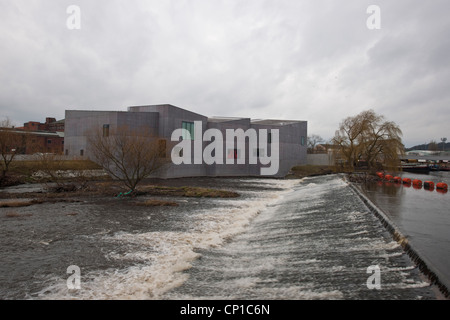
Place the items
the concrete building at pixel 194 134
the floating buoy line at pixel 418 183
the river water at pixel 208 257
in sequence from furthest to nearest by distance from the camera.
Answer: the concrete building at pixel 194 134 → the floating buoy line at pixel 418 183 → the river water at pixel 208 257

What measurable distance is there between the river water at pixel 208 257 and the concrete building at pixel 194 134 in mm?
20991

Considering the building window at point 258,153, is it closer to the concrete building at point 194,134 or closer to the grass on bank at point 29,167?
the concrete building at point 194,134

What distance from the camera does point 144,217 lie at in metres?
13.5

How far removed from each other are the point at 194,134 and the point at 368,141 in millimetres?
21593

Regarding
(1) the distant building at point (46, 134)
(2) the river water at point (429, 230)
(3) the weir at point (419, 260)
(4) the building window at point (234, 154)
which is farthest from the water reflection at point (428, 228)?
(1) the distant building at point (46, 134)

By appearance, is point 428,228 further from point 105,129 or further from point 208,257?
point 105,129

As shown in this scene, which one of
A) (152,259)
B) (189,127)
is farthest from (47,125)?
(152,259)

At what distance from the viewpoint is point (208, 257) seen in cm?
792

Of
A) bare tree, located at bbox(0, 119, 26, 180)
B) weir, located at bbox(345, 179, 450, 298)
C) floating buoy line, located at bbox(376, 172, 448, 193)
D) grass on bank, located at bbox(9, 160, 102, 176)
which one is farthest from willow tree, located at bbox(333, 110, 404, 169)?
bare tree, located at bbox(0, 119, 26, 180)

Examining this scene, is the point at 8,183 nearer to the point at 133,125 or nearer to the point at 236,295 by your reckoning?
the point at 133,125

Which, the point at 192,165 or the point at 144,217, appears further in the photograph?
the point at 192,165

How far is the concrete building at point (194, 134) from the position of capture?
3559cm

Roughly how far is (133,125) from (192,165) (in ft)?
29.9
